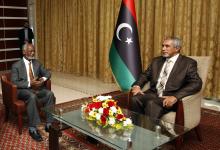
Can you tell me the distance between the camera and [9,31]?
8.75 meters

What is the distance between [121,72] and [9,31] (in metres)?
5.46

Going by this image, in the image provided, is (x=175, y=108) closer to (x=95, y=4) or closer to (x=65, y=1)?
(x=95, y=4)

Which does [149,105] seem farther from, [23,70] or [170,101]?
[23,70]

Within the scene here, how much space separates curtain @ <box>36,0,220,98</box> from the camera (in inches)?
195

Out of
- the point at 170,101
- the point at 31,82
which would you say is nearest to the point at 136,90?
the point at 170,101

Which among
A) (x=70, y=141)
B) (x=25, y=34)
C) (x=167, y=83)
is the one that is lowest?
(x=70, y=141)

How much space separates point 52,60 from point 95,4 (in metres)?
2.55

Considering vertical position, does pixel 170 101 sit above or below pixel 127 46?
below

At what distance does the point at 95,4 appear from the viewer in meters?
6.81

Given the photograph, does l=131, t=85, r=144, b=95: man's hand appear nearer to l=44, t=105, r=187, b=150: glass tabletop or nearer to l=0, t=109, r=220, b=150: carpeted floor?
l=44, t=105, r=187, b=150: glass tabletop

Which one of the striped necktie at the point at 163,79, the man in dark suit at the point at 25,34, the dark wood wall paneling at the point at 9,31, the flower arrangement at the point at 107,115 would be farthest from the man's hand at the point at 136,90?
the dark wood wall paneling at the point at 9,31

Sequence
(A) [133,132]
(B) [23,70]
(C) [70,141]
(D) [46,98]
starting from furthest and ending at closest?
(B) [23,70]
(D) [46,98]
(C) [70,141]
(A) [133,132]

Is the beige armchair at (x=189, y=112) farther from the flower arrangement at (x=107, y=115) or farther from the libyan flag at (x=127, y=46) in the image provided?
the libyan flag at (x=127, y=46)

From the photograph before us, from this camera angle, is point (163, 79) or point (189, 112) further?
point (163, 79)
